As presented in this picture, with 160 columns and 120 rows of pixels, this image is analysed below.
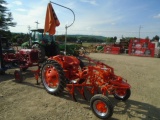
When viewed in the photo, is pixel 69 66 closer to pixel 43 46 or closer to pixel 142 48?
pixel 43 46

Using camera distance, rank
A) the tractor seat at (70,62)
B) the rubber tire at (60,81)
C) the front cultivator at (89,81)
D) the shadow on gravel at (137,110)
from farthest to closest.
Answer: the tractor seat at (70,62)
the rubber tire at (60,81)
the shadow on gravel at (137,110)
the front cultivator at (89,81)

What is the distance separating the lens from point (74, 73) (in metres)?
5.61

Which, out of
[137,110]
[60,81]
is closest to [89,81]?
[60,81]

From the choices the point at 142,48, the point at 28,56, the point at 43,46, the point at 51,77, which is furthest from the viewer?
the point at 142,48

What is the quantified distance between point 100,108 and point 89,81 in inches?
39.2

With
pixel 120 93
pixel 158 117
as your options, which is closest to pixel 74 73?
pixel 120 93

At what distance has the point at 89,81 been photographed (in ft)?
16.7

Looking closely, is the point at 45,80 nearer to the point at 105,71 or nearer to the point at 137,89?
the point at 105,71

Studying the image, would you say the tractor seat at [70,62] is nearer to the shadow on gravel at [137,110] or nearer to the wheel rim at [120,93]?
the wheel rim at [120,93]

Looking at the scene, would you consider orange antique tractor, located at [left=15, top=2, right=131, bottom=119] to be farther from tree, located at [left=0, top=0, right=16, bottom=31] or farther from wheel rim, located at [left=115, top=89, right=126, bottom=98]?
tree, located at [left=0, top=0, right=16, bottom=31]

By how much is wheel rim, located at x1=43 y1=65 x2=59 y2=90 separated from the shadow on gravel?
1.86m

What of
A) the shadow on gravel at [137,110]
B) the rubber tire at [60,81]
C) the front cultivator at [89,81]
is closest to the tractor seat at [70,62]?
the front cultivator at [89,81]

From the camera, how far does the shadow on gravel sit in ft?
14.7

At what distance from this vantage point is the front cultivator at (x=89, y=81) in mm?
4316
